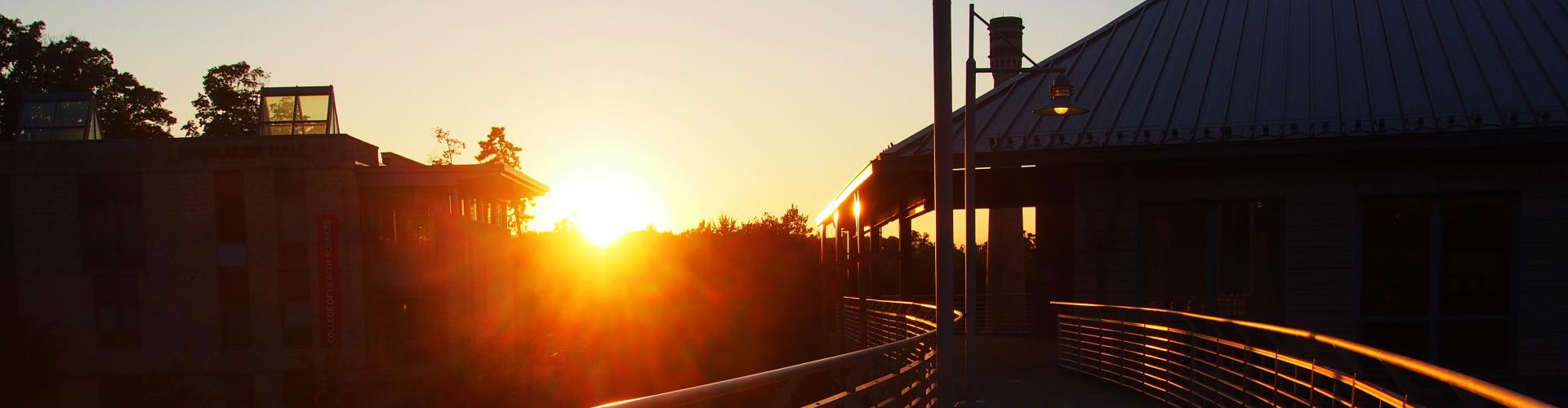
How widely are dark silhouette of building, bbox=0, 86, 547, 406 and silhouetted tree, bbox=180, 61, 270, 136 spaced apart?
94.0ft

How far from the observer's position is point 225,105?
237 ft

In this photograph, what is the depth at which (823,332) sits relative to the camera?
142 ft

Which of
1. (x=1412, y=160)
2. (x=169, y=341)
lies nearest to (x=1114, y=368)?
(x=1412, y=160)

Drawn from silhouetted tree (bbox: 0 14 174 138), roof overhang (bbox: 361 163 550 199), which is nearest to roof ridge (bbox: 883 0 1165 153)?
roof overhang (bbox: 361 163 550 199)

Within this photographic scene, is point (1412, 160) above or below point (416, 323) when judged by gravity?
above

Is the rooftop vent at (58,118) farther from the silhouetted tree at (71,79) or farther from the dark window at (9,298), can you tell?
the silhouetted tree at (71,79)

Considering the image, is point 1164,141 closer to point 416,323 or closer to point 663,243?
point 416,323

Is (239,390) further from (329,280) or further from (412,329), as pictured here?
(412,329)

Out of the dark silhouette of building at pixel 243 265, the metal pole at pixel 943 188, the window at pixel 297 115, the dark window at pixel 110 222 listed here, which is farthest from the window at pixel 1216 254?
the dark window at pixel 110 222

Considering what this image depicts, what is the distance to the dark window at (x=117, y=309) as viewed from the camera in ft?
143

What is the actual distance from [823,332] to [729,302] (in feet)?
21.6

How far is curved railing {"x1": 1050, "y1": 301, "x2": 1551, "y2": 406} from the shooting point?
261 inches

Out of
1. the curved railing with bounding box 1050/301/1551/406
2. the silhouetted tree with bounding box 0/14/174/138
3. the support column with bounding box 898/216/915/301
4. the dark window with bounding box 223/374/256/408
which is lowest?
the dark window with bounding box 223/374/256/408

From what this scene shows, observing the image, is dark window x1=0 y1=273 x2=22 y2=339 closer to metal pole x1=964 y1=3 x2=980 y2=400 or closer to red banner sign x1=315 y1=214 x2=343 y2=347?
red banner sign x1=315 y1=214 x2=343 y2=347
